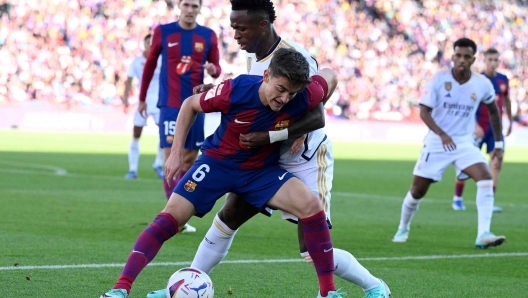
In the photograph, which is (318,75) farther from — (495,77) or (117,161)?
(117,161)

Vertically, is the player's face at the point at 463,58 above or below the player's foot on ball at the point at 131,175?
above

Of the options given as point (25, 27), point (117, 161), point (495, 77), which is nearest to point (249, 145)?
point (495, 77)

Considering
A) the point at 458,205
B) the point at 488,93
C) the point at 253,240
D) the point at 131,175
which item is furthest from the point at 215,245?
the point at 131,175

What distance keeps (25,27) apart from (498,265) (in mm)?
29253

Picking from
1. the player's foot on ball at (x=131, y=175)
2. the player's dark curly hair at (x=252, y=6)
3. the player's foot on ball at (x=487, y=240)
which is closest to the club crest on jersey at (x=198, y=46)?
the player's foot on ball at (x=487, y=240)

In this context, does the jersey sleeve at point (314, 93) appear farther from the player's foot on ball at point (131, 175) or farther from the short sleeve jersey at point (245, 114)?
the player's foot on ball at point (131, 175)

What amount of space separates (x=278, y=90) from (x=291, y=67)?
0.16 meters

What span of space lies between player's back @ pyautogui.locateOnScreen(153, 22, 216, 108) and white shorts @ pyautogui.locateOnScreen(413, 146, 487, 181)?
250cm

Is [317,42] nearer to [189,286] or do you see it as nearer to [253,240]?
[253,240]

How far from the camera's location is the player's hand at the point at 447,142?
8.47m

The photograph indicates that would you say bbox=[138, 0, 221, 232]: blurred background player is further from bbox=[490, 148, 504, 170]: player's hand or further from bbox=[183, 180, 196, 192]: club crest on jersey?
bbox=[183, 180, 196, 192]: club crest on jersey

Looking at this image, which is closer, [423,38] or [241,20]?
[241,20]

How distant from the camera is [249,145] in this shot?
4895 mm

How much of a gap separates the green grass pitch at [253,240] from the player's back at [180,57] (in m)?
1.41
